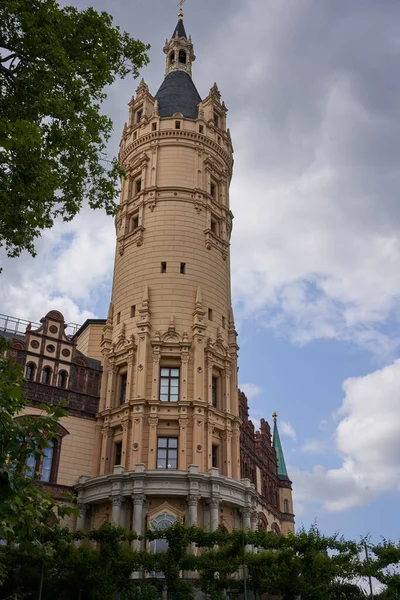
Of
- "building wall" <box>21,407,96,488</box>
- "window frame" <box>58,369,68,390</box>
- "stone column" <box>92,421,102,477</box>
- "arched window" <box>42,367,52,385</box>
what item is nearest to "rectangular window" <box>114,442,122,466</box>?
"stone column" <box>92,421,102,477</box>

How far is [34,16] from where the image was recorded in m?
19.8

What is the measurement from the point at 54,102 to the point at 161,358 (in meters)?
24.4

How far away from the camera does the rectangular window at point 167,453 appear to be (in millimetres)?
38531

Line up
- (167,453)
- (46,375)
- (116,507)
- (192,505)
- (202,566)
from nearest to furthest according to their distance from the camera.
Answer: (202,566)
(192,505)
(116,507)
(167,453)
(46,375)

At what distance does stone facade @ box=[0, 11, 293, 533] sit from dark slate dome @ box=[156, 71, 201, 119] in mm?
208

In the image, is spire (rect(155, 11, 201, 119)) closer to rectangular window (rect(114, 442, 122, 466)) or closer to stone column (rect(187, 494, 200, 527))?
rectangular window (rect(114, 442, 122, 466))

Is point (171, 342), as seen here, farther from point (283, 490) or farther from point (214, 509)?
point (283, 490)

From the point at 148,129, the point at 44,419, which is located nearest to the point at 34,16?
the point at 44,419

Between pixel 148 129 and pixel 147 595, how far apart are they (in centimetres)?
3595

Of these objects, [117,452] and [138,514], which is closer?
[138,514]

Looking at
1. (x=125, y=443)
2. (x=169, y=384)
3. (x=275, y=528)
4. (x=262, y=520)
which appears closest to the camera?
(x=125, y=443)

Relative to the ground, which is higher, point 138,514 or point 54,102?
point 54,102

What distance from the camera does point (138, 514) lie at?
3594 cm

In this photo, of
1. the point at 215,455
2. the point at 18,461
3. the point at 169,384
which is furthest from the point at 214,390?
the point at 18,461
